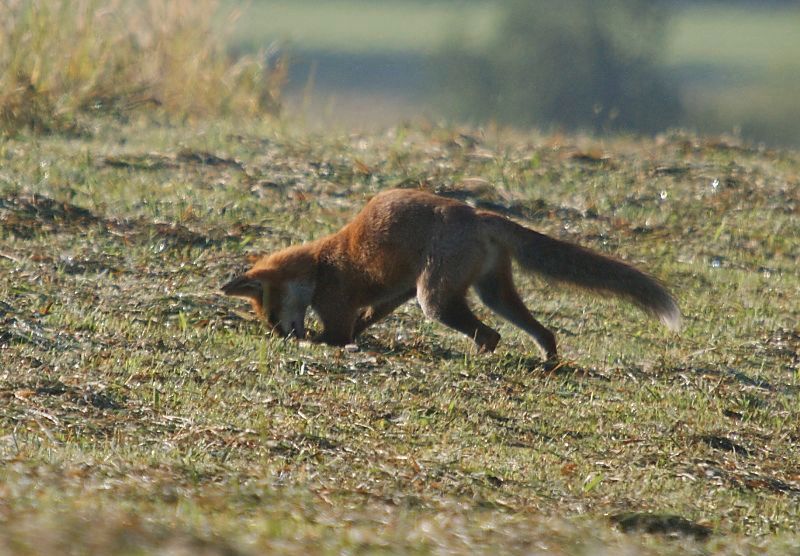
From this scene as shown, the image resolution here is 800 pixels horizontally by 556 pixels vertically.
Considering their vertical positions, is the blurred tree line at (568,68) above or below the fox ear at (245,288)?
above

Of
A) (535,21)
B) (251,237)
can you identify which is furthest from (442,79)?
(251,237)

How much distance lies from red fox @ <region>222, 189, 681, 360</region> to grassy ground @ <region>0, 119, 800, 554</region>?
0.66 feet

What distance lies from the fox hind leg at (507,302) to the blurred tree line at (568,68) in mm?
34858

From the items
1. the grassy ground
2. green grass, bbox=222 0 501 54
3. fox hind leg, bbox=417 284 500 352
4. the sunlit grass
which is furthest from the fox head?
green grass, bbox=222 0 501 54

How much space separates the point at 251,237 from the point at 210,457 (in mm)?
4466

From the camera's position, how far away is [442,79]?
166 ft

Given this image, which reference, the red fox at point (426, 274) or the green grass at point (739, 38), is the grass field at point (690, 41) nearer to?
the green grass at point (739, 38)

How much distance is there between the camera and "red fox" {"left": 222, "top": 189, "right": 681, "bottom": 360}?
24.5 feet

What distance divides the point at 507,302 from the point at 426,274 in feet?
1.64

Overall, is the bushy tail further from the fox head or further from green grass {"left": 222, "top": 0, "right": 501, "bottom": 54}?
green grass {"left": 222, "top": 0, "right": 501, "bottom": 54}

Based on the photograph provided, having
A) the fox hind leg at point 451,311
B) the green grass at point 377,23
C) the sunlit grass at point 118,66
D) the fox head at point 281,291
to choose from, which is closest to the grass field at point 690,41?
the green grass at point 377,23

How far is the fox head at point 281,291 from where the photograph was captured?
26.2ft

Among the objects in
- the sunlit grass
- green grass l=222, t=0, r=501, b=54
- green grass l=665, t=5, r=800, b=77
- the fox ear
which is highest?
green grass l=665, t=5, r=800, b=77

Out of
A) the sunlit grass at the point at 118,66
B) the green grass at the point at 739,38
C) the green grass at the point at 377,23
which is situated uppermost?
the green grass at the point at 739,38
